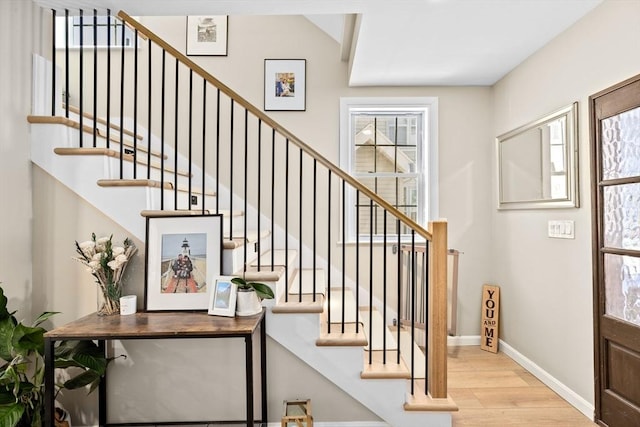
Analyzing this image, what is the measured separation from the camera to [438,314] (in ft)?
7.50

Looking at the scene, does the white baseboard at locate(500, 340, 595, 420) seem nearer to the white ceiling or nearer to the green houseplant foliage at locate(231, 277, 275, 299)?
the green houseplant foliage at locate(231, 277, 275, 299)

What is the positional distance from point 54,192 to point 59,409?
123 centimetres

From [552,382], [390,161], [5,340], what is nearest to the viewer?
[5,340]

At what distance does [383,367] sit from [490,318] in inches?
70.7

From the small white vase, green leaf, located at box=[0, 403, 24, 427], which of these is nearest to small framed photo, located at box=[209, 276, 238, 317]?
the small white vase

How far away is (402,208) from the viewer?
386cm

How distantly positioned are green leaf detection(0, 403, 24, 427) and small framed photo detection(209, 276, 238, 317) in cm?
91

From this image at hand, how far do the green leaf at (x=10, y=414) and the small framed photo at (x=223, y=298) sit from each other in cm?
91

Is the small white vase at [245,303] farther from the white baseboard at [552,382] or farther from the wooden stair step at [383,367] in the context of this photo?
Answer: the white baseboard at [552,382]

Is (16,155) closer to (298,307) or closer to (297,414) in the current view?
(298,307)

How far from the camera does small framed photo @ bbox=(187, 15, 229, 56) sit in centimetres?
374

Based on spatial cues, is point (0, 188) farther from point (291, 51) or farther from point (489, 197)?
point (489, 197)

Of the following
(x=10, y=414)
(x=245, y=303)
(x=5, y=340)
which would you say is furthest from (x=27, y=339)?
(x=245, y=303)

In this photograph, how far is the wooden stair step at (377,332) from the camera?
2437mm
